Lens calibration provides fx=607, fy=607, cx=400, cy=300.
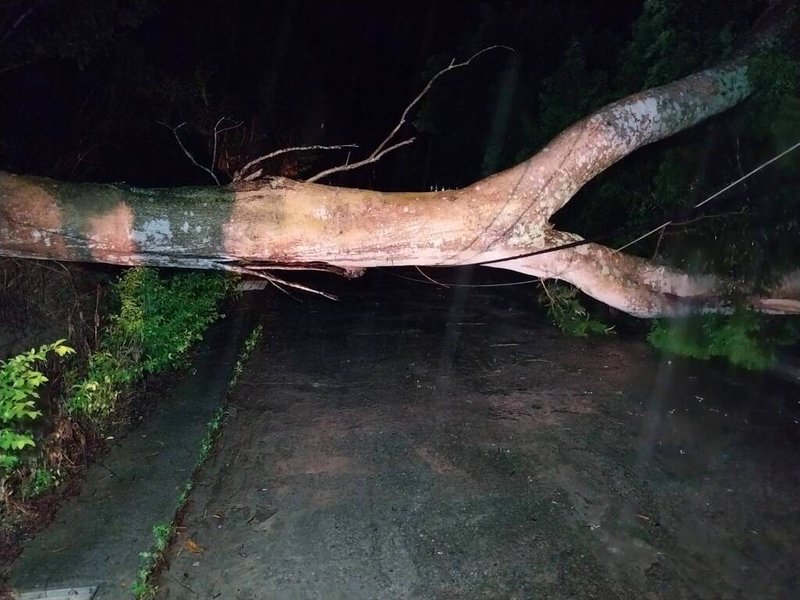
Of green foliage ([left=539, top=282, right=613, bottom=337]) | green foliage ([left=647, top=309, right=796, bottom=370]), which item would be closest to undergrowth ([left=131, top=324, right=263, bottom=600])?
green foliage ([left=539, top=282, right=613, bottom=337])

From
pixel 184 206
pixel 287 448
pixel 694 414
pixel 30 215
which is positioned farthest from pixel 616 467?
pixel 30 215

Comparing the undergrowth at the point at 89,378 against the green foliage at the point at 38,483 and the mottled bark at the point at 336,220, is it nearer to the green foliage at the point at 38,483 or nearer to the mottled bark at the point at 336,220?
the green foliage at the point at 38,483

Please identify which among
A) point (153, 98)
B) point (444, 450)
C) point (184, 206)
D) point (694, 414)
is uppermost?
point (153, 98)

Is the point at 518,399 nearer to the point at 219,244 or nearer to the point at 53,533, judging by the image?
the point at 219,244

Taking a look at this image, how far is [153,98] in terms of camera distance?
24.0 ft

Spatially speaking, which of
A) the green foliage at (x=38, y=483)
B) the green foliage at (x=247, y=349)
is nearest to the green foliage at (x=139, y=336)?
the green foliage at (x=247, y=349)

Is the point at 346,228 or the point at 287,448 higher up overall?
the point at 346,228

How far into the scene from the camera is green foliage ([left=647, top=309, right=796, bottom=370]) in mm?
5801

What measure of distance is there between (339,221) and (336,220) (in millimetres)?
22

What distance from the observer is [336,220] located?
4195mm

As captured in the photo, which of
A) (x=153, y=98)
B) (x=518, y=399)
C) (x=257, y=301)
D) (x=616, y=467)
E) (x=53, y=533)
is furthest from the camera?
(x=257, y=301)

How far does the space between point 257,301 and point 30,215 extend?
5.77m

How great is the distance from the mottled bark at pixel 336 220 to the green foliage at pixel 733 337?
189 centimetres

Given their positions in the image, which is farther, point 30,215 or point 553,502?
point 553,502
